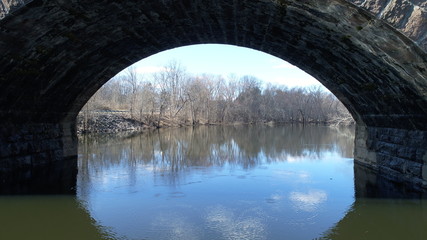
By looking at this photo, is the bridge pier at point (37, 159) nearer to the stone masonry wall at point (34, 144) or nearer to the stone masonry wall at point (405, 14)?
the stone masonry wall at point (34, 144)

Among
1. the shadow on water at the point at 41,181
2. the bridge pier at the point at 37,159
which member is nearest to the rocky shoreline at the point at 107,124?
the bridge pier at the point at 37,159

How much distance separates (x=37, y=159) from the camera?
1405cm

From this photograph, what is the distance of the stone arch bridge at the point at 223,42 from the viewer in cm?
685

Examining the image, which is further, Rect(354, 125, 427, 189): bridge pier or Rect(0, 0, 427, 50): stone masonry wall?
Rect(354, 125, 427, 189): bridge pier

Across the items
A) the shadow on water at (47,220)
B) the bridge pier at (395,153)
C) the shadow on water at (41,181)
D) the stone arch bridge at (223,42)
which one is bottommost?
the shadow on water at (47,220)

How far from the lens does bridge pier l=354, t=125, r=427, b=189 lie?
1000 cm

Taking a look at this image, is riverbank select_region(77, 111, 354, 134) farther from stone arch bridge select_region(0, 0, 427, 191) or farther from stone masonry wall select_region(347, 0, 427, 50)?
stone masonry wall select_region(347, 0, 427, 50)

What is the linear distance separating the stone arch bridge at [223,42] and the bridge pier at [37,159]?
0.06 metres

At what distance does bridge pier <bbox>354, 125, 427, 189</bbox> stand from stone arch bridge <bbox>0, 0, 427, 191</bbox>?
0.04 metres

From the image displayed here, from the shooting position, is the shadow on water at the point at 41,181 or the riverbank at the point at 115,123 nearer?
the shadow on water at the point at 41,181

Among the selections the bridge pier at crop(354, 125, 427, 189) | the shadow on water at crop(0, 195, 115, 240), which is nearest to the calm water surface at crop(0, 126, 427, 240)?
the shadow on water at crop(0, 195, 115, 240)

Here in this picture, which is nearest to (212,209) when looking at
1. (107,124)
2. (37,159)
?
(37,159)

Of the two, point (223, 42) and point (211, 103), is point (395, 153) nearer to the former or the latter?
point (223, 42)

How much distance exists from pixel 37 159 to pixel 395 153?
42.7 feet
